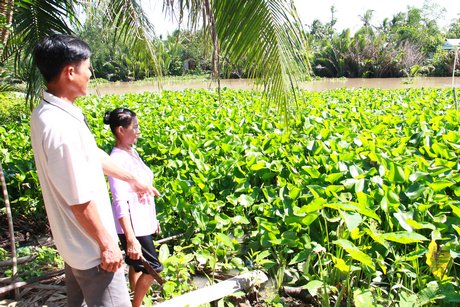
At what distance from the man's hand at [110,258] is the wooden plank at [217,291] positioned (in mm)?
825

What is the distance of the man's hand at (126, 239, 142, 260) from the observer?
210cm

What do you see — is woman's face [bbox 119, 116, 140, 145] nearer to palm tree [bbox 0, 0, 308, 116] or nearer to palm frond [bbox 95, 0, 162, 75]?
palm tree [bbox 0, 0, 308, 116]

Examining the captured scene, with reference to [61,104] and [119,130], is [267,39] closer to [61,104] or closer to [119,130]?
[119,130]

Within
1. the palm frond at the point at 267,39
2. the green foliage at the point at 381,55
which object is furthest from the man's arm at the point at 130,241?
the green foliage at the point at 381,55

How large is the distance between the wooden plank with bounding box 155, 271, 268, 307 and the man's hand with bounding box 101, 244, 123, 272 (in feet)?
2.71

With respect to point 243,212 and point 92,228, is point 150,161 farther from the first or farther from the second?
point 92,228

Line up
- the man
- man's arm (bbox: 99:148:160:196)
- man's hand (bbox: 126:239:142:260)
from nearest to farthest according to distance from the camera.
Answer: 1. the man
2. man's arm (bbox: 99:148:160:196)
3. man's hand (bbox: 126:239:142:260)

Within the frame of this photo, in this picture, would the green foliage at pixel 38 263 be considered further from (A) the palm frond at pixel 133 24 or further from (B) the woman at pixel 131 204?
(A) the palm frond at pixel 133 24

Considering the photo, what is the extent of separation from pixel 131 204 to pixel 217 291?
696 mm

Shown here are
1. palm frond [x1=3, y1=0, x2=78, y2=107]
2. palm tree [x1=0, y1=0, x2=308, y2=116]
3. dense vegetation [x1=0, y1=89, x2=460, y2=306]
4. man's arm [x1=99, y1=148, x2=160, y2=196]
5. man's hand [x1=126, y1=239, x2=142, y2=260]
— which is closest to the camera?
man's arm [x1=99, y1=148, x2=160, y2=196]

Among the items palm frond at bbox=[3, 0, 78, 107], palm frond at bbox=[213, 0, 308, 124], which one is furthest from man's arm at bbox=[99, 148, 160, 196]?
palm frond at bbox=[3, 0, 78, 107]

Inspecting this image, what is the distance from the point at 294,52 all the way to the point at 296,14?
9.5 inches

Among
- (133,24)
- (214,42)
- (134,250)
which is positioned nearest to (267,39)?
(214,42)

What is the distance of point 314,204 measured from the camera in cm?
254
